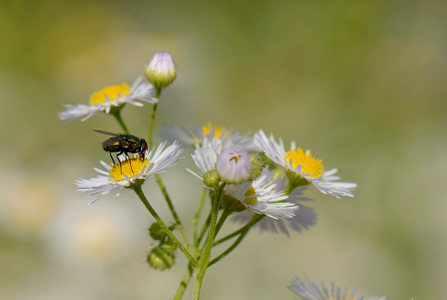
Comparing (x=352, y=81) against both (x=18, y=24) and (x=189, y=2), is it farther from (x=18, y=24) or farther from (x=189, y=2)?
(x=18, y=24)

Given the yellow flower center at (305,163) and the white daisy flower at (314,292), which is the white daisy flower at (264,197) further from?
the white daisy flower at (314,292)

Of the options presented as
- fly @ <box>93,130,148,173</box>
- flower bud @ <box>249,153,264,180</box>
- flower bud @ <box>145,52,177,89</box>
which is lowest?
flower bud @ <box>249,153,264,180</box>

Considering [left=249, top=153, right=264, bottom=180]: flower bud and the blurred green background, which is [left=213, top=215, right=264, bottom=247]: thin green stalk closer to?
[left=249, top=153, right=264, bottom=180]: flower bud

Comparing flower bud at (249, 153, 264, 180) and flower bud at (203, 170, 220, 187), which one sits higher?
flower bud at (249, 153, 264, 180)

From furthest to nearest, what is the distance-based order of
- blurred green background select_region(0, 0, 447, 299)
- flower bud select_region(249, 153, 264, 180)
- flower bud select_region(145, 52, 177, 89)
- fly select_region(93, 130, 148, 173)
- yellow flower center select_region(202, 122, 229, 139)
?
blurred green background select_region(0, 0, 447, 299), yellow flower center select_region(202, 122, 229, 139), flower bud select_region(145, 52, 177, 89), fly select_region(93, 130, 148, 173), flower bud select_region(249, 153, 264, 180)

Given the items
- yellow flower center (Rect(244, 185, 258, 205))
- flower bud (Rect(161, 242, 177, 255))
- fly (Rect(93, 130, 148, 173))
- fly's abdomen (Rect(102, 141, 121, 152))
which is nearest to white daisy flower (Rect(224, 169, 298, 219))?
yellow flower center (Rect(244, 185, 258, 205))

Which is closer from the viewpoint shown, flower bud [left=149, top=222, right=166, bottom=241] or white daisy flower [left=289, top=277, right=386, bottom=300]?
flower bud [left=149, top=222, right=166, bottom=241]

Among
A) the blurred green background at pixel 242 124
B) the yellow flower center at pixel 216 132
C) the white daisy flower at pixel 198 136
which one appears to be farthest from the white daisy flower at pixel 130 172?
the blurred green background at pixel 242 124
